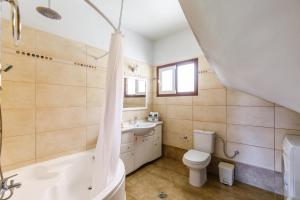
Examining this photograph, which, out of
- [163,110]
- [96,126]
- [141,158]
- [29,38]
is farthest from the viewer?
[163,110]

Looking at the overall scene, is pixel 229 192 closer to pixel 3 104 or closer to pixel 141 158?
pixel 141 158

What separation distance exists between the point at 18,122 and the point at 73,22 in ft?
4.77

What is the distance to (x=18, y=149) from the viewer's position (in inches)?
63.4

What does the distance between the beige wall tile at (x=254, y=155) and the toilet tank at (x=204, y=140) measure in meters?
0.28

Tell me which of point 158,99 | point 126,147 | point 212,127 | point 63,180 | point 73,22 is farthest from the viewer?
point 158,99

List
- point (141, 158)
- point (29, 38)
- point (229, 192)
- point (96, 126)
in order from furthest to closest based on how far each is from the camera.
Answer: point (141, 158), point (96, 126), point (229, 192), point (29, 38)

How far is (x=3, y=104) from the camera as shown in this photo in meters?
1.51

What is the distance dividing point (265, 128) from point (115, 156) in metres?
2.08

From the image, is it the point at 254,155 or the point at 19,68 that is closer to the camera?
the point at 19,68

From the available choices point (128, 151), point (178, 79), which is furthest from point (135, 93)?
point (128, 151)

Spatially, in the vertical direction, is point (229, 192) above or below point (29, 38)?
below

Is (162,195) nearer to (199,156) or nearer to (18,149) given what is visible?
(199,156)

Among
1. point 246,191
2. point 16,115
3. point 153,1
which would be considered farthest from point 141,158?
point 153,1

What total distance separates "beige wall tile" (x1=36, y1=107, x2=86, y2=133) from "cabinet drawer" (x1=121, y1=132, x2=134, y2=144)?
0.65 metres
